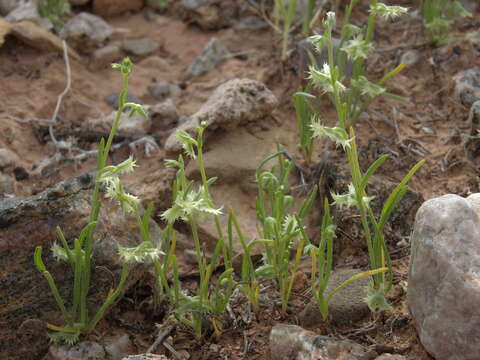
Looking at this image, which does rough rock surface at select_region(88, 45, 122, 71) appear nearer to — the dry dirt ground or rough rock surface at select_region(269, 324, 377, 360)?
the dry dirt ground

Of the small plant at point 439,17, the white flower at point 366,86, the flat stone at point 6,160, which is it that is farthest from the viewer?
the small plant at point 439,17

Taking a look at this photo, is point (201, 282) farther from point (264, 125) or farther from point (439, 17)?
point (439, 17)

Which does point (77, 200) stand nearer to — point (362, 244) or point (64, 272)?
point (64, 272)

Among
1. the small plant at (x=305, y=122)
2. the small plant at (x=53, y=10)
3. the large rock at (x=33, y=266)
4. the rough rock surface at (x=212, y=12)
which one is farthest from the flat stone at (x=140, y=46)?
the large rock at (x=33, y=266)

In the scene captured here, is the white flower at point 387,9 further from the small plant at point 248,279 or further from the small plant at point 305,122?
the small plant at point 248,279

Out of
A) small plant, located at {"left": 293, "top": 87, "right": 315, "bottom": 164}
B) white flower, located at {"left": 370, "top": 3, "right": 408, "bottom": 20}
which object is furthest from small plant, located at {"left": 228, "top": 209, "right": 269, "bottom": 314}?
white flower, located at {"left": 370, "top": 3, "right": 408, "bottom": 20}

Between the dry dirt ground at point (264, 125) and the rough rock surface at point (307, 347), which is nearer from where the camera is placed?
the rough rock surface at point (307, 347)

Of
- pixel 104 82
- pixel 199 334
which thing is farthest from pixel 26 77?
pixel 199 334

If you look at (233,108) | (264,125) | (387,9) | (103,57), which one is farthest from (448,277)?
(103,57)
